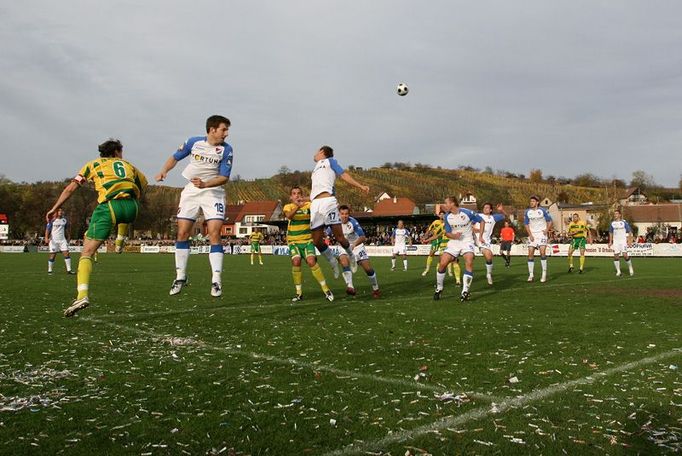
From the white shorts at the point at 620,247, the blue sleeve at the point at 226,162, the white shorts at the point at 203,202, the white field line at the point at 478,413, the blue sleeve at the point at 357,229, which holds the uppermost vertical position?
the blue sleeve at the point at 226,162

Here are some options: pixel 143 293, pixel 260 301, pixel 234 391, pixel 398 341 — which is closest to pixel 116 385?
pixel 234 391

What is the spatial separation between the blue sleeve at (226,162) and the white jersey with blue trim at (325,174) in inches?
95.6

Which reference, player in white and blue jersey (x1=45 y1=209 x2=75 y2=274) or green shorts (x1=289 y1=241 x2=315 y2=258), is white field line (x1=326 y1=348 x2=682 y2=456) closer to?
green shorts (x1=289 y1=241 x2=315 y2=258)

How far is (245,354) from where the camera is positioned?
591cm

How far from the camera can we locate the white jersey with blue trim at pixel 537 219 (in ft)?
61.4

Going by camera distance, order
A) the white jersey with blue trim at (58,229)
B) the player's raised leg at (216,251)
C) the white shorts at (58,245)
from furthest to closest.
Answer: the white jersey with blue trim at (58,229) → the white shorts at (58,245) → the player's raised leg at (216,251)

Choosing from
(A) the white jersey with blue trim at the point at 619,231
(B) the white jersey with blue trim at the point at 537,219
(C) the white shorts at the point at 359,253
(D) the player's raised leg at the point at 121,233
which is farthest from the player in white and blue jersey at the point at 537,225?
(D) the player's raised leg at the point at 121,233

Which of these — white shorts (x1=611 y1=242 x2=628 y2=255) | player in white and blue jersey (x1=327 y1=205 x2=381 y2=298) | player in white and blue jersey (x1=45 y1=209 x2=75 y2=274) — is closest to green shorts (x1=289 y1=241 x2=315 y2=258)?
player in white and blue jersey (x1=327 y1=205 x2=381 y2=298)

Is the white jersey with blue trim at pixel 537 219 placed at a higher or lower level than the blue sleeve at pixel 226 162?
lower

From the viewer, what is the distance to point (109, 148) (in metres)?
8.20

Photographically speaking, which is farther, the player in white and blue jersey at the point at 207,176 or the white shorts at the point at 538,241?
the white shorts at the point at 538,241

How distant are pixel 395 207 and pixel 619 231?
349 ft

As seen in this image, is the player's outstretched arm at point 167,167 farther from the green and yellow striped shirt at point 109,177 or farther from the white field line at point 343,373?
the white field line at point 343,373

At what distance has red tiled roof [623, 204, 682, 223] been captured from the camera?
11681 cm
